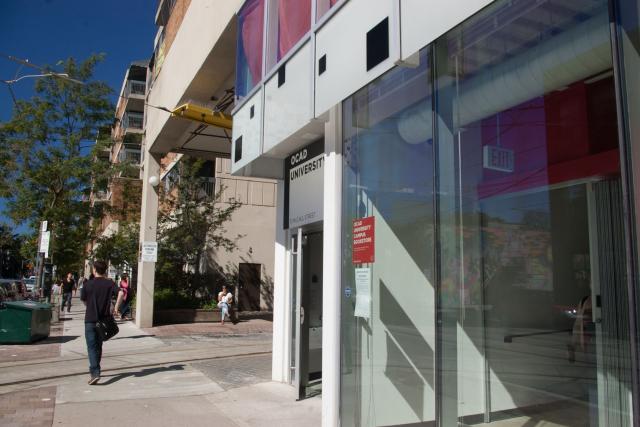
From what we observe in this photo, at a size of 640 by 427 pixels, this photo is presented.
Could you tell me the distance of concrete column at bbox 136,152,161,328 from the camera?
18312 mm

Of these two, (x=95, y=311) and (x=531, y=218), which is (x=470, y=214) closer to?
(x=531, y=218)

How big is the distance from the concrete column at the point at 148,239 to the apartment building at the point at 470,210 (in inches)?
519

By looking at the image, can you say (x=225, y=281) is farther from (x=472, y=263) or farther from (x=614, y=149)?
(x=614, y=149)

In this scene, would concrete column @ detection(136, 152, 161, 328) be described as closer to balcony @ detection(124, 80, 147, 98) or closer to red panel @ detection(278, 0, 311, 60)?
red panel @ detection(278, 0, 311, 60)

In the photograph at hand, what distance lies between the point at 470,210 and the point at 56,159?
20.8m

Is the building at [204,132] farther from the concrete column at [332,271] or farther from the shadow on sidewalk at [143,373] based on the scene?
the shadow on sidewalk at [143,373]

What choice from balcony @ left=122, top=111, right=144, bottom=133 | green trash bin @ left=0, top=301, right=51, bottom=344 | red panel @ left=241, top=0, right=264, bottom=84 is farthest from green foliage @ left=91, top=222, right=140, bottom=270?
balcony @ left=122, top=111, right=144, bottom=133

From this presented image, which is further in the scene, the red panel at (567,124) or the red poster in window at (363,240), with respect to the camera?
the red poster in window at (363,240)

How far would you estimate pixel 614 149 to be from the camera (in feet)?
12.4

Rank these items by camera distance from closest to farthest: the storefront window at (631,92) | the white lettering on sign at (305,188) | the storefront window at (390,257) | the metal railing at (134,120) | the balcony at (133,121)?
the storefront window at (631,92), the storefront window at (390,257), the white lettering on sign at (305,188), the balcony at (133,121), the metal railing at (134,120)

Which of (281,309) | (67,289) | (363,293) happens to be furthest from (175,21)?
(67,289)

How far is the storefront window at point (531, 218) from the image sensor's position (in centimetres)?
441

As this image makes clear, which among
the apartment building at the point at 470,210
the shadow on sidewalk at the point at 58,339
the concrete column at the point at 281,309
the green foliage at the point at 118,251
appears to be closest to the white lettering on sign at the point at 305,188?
the concrete column at the point at 281,309

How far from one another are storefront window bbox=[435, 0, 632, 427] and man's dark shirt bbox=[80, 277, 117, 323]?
5.74m
